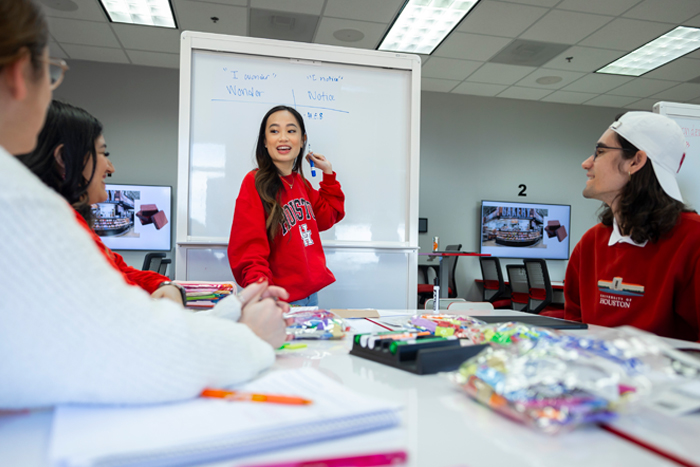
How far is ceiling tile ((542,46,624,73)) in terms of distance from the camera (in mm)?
4480

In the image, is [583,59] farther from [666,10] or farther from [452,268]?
[452,268]

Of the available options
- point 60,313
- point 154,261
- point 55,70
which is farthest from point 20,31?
point 154,261

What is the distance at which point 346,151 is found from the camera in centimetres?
246

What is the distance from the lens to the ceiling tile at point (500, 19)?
3.72 meters

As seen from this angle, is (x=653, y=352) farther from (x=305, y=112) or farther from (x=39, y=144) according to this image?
(x=305, y=112)

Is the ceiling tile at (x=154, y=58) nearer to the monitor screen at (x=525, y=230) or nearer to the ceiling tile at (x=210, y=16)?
the ceiling tile at (x=210, y=16)

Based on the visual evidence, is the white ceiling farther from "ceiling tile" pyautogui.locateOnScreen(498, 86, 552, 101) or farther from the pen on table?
the pen on table

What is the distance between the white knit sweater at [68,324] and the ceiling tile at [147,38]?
433cm

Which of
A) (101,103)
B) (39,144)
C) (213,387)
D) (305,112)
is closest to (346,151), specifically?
(305,112)

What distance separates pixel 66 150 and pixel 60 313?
0.89 m

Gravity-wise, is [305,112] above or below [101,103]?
below

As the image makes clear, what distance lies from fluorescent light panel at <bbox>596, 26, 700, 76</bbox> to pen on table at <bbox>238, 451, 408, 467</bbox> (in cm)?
509

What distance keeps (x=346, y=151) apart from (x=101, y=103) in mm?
3725

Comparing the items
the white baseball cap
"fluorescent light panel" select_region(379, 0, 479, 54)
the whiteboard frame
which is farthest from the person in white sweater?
"fluorescent light panel" select_region(379, 0, 479, 54)
